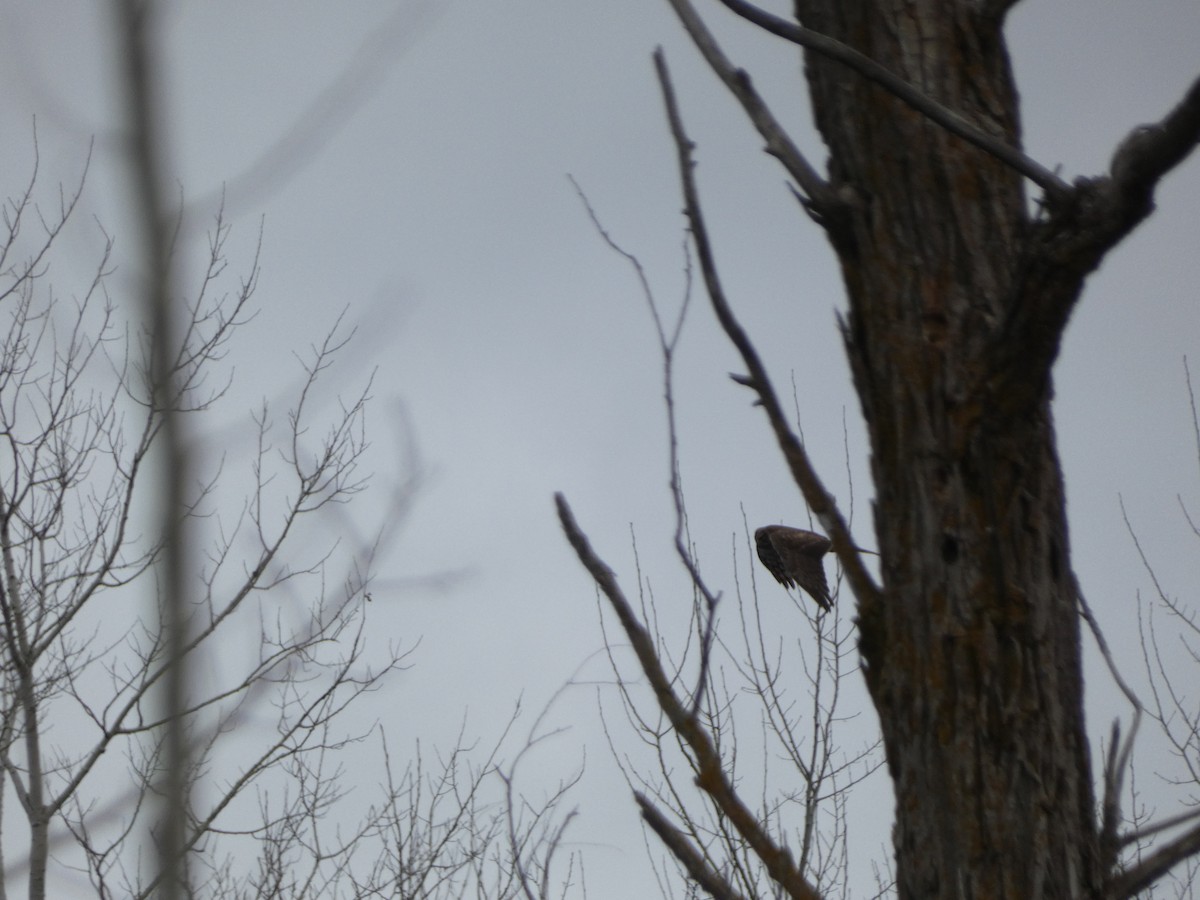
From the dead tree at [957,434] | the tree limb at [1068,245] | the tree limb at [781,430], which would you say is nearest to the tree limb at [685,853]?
the dead tree at [957,434]

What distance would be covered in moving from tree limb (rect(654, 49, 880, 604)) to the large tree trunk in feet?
0.17

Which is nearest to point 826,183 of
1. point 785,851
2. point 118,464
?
point 785,851

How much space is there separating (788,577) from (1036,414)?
7.79ft

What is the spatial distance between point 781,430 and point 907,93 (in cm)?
36

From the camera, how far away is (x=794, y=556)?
353 cm

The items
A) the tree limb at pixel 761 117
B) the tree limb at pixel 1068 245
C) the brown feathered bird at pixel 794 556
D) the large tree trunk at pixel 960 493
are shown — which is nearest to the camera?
the tree limb at pixel 1068 245

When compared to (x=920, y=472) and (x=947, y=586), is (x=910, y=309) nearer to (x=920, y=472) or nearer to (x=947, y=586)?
(x=920, y=472)

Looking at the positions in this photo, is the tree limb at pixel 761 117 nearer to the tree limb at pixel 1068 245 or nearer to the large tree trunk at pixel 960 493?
the large tree trunk at pixel 960 493

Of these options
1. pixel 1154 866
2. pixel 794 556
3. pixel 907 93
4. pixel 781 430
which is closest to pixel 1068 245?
pixel 907 93

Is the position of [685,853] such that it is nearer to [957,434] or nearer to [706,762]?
[706,762]

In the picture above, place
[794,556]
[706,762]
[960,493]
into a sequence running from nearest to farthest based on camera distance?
[706,762] < [960,493] < [794,556]

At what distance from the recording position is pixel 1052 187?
112 cm

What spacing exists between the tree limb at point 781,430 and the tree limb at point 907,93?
121mm

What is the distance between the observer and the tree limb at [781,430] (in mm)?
1210
